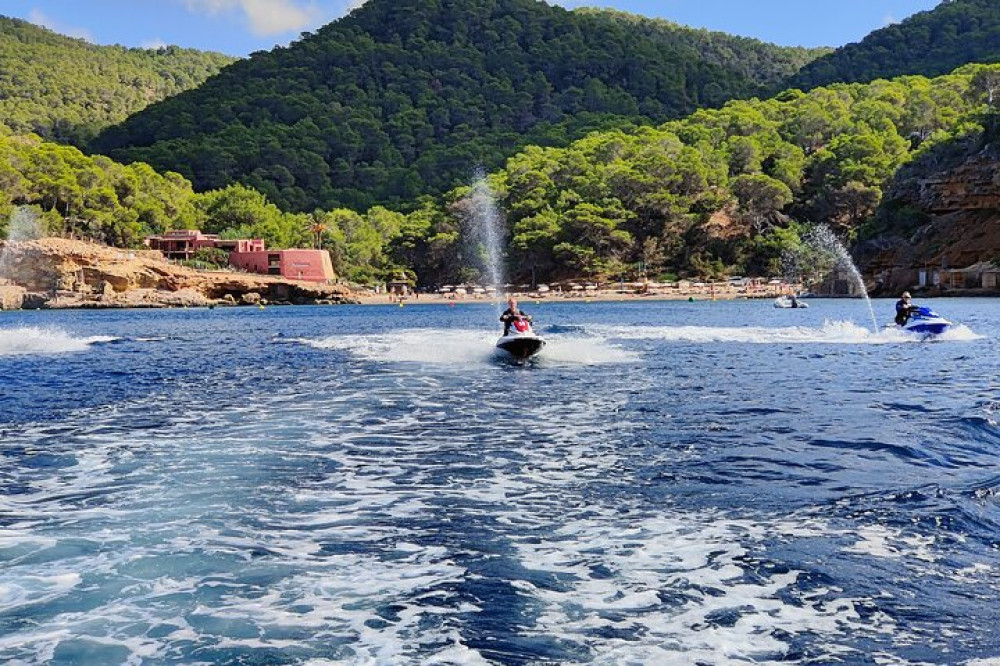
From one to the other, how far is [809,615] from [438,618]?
97.1 inches

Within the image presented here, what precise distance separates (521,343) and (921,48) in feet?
586

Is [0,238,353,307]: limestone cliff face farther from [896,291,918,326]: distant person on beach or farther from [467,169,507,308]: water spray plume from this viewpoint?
[896,291,918,326]: distant person on beach

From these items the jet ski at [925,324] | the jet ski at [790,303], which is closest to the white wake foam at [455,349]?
the jet ski at [925,324]

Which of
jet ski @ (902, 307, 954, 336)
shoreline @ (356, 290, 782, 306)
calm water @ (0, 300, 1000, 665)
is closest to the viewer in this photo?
calm water @ (0, 300, 1000, 665)

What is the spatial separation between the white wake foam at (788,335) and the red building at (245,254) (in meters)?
68.3

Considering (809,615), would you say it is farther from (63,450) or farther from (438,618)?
(63,450)

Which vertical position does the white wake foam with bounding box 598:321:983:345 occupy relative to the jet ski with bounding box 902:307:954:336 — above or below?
below

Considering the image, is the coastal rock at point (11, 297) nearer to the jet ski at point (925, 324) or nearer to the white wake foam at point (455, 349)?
the white wake foam at point (455, 349)

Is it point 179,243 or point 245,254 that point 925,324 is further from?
point 179,243

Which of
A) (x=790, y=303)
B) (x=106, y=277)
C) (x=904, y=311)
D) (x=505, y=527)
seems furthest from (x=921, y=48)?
(x=505, y=527)

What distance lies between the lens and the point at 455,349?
98.7 ft

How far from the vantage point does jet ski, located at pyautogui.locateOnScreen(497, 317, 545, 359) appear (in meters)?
24.6

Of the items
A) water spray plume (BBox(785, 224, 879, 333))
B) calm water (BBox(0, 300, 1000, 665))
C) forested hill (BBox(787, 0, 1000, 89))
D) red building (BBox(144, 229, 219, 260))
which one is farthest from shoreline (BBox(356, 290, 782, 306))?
forested hill (BBox(787, 0, 1000, 89))

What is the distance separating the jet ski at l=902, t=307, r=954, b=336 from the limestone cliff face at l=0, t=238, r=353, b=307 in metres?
75.9
